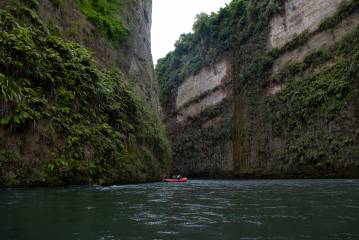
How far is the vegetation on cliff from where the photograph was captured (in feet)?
39.2

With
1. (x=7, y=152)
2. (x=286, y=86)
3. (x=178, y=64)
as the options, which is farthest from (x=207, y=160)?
(x=7, y=152)

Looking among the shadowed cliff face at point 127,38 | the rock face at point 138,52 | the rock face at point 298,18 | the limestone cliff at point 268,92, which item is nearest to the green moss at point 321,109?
the limestone cliff at point 268,92

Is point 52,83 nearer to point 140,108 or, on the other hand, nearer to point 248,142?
point 140,108

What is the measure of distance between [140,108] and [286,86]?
19.1 metres

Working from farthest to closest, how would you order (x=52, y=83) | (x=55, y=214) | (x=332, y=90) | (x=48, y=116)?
(x=332, y=90), (x=52, y=83), (x=48, y=116), (x=55, y=214)

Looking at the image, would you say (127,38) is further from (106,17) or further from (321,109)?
(321,109)

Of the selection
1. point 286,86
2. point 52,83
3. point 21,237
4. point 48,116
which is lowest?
point 21,237

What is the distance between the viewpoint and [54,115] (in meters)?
14.4

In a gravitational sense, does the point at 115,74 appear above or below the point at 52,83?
above

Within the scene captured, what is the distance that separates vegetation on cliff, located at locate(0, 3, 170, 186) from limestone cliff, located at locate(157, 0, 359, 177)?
17492 mm

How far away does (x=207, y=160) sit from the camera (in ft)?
152

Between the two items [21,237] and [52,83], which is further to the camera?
[52,83]

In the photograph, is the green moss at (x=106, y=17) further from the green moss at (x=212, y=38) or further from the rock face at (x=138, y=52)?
the green moss at (x=212, y=38)

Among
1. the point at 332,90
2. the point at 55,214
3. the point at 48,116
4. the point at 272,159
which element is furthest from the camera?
the point at 272,159
